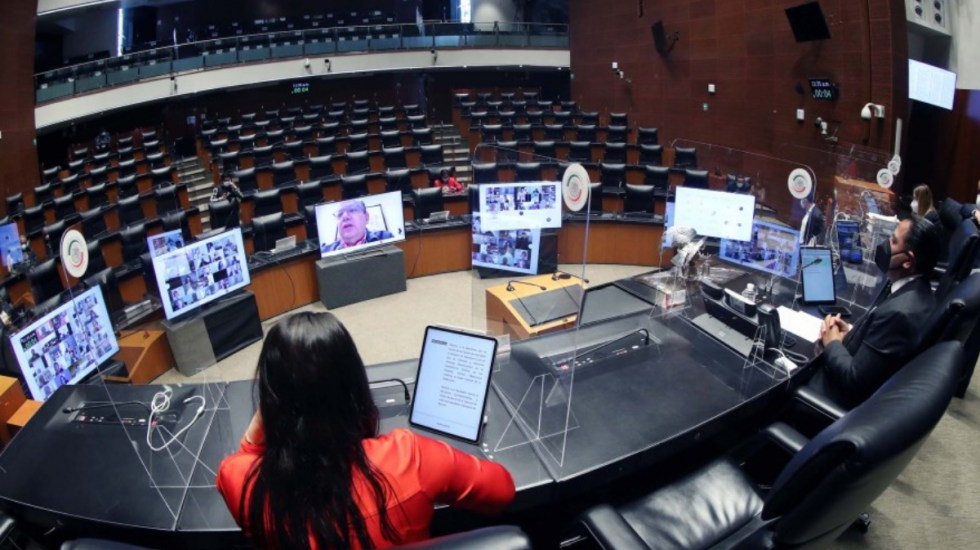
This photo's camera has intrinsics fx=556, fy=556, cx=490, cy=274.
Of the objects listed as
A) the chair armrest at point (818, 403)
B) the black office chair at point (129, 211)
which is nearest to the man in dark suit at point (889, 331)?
the chair armrest at point (818, 403)

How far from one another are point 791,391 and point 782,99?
8.19 meters

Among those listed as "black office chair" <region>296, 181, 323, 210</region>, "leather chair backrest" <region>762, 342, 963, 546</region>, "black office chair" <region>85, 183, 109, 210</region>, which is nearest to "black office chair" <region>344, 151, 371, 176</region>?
"black office chair" <region>296, 181, 323, 210</region>

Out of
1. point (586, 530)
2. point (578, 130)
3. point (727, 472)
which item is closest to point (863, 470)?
point (586, 530)

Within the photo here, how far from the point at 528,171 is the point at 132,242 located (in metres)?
3.96

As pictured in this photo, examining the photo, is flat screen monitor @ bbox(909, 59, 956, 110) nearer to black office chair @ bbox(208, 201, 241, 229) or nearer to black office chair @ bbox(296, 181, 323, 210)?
black office chair @ bbox(296, 181, 323, 210)

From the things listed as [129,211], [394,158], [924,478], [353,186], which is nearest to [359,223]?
[353,186]

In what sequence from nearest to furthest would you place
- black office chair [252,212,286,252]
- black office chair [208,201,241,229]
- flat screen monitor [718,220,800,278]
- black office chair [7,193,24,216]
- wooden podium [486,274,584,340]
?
wooden podium [486,274,584,340] → flat screen monitor [718,220,800,278] → black office chair [252,212,286,252] → black office chair [208,201,241,229] → black office chair [7,193,24,216]

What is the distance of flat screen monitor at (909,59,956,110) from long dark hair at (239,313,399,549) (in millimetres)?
9341

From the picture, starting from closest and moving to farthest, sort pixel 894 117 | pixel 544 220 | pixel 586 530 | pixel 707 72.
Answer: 1. pixel 586 530
2. pixel 544 220
3. pixel 894 117
4. pixel 707 72

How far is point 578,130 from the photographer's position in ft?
37.5

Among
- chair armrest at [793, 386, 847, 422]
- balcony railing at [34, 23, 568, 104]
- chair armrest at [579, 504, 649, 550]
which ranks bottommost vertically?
chair armrest at [579, 504, 649, 550]

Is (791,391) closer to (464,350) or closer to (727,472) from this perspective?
(727,472)

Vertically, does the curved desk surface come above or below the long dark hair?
below

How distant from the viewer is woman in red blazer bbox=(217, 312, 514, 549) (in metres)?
1.15
